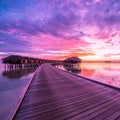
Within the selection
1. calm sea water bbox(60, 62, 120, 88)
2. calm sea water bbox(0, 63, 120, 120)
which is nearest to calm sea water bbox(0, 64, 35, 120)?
calm sea water bbox(0, 63, 120, 120)

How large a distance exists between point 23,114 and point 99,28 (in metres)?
20.5

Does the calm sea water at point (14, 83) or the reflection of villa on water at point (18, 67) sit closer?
the calm sea water at point (14, 83)

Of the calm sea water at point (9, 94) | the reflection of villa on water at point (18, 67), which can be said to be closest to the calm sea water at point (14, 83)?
the calm sea water at point (9, 94)

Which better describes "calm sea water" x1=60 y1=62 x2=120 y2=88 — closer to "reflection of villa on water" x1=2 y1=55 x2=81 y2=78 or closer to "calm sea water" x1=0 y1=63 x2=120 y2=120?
"calm sea water" x1=0 y1=63 x2=120 y2=120

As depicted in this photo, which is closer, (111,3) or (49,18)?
(111,3)

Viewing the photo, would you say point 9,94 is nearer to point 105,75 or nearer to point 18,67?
point 105,75

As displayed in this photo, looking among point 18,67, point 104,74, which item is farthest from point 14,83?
point 18,67

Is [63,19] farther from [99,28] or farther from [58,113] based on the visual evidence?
[58,113]

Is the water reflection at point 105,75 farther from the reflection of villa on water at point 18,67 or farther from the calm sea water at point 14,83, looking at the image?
the reflection of villa on water at point 18,67

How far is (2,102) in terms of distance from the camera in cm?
1040

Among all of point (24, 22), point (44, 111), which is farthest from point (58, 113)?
point (24, 22)

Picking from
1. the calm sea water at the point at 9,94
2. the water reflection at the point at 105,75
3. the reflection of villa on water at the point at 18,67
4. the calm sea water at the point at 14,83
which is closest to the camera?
the calm sea water at the point at 9,94

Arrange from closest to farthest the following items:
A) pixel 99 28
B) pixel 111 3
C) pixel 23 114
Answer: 1. pixel 23 114
2. pixel 111 3
3. pixel 99 28

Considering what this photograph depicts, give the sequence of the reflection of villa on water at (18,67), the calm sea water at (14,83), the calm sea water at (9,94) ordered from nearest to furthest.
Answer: the calm sea water at (9,94)
the calm sea water at (14,83)
the reflection of villa on water at (18,67)
